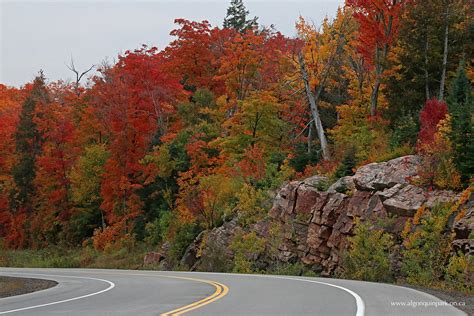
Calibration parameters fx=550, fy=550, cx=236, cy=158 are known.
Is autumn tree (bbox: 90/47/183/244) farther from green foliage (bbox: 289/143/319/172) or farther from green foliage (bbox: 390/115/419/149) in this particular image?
green foliage (bbox: 390/115/419/149)

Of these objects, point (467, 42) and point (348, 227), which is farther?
point (467, 42)

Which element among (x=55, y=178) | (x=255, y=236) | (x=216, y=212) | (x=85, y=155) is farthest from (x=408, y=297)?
(x=55, y=178)

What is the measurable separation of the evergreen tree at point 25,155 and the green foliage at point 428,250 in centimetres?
4401

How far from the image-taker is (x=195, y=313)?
1064 cm

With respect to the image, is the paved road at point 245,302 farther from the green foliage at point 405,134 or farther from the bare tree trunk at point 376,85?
the bare tree trunk at point 376,85

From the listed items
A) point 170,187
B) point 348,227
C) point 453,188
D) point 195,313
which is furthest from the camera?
point 170,187

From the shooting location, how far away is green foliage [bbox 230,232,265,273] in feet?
Result: 93.4

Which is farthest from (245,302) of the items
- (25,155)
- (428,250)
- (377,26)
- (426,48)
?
(25,155)

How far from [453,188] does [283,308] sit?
1258cm

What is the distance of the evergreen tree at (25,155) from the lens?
55750 mm

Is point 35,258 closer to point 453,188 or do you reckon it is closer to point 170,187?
point 170,187

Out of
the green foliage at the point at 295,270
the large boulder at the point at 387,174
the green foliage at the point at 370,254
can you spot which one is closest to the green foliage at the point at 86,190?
the green foliage at the point at 295,270

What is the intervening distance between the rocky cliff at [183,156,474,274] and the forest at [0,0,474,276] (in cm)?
91

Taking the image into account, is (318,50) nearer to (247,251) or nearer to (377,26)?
(377,26)
